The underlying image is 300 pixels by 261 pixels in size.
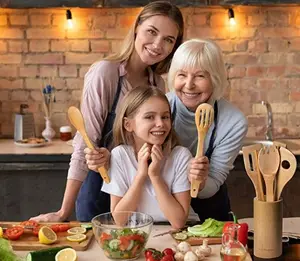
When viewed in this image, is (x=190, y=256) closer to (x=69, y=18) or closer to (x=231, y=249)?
(x=231, y=249)

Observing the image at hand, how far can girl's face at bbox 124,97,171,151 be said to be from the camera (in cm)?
182

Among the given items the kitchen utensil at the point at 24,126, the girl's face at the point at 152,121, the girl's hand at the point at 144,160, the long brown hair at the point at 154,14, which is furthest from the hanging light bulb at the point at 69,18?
the girl's hand at the point at 144,160

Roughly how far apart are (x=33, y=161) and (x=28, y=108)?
0.60 meters

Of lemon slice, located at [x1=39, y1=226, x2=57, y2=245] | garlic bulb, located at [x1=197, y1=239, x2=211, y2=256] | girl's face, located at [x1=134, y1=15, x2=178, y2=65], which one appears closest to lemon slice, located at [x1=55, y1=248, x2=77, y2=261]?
lemon slice, located at [x1=39, y1=226, x2=57, y2=245]

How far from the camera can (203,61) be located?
74.9 inches

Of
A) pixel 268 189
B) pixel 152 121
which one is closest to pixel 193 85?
pixel 152 121

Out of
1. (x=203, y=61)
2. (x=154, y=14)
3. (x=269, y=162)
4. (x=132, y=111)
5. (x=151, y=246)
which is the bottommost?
(x=151, y=246)

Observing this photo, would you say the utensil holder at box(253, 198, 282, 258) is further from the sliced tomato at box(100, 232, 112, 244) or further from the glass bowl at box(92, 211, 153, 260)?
the sliced tomato at box(100, 232, 112, 244)

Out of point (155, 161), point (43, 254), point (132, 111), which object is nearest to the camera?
point (43, 254)

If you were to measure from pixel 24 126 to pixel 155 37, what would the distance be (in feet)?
5.33

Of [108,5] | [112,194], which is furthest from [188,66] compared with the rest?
[108,5]

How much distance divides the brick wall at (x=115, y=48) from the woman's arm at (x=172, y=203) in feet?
5.90

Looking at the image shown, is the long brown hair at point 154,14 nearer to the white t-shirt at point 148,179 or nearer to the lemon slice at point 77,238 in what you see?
the white t-shirt at point 148,179

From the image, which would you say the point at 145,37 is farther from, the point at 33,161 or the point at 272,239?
the point at 33,161
